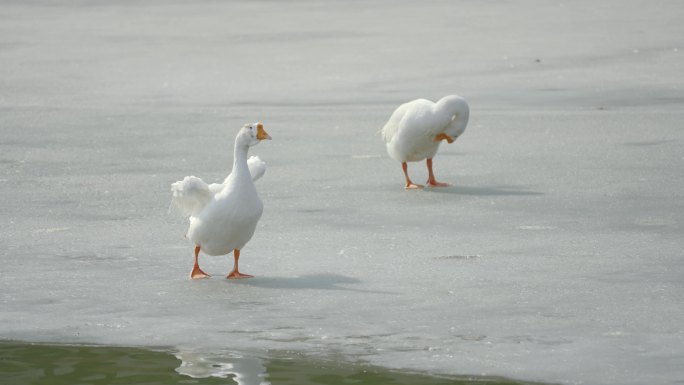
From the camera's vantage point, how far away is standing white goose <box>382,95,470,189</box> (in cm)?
1154

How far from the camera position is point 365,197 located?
11055 mm

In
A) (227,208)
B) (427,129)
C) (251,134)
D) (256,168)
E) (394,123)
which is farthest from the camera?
(394,123)

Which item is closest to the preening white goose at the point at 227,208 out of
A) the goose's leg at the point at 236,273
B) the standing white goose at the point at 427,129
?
the goose's leg at the point at 236,273

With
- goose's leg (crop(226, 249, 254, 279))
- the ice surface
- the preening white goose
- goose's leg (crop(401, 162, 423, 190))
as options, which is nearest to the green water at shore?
the ice surface

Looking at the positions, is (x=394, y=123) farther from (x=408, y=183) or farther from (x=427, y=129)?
(x=408, y=183)

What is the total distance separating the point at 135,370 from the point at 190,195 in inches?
76.2

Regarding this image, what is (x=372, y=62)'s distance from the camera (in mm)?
19344

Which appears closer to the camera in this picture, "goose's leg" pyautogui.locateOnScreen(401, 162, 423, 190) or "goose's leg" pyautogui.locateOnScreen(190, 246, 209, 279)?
"goose's leg" pyautogui.locateOnScreen(190, 246, 209, 279)

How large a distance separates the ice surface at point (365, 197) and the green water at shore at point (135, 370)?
164mm

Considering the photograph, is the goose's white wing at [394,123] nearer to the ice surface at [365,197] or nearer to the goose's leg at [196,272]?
the ice surface at [365,197]

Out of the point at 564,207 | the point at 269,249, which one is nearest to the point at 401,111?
the point at 564,207

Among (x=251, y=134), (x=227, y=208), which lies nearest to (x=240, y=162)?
(x=251, y=134)

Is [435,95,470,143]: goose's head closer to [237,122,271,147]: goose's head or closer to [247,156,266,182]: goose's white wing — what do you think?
[247,156,266,182]: goose's white wing

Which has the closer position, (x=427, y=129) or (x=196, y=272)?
(x=196, y=272)
